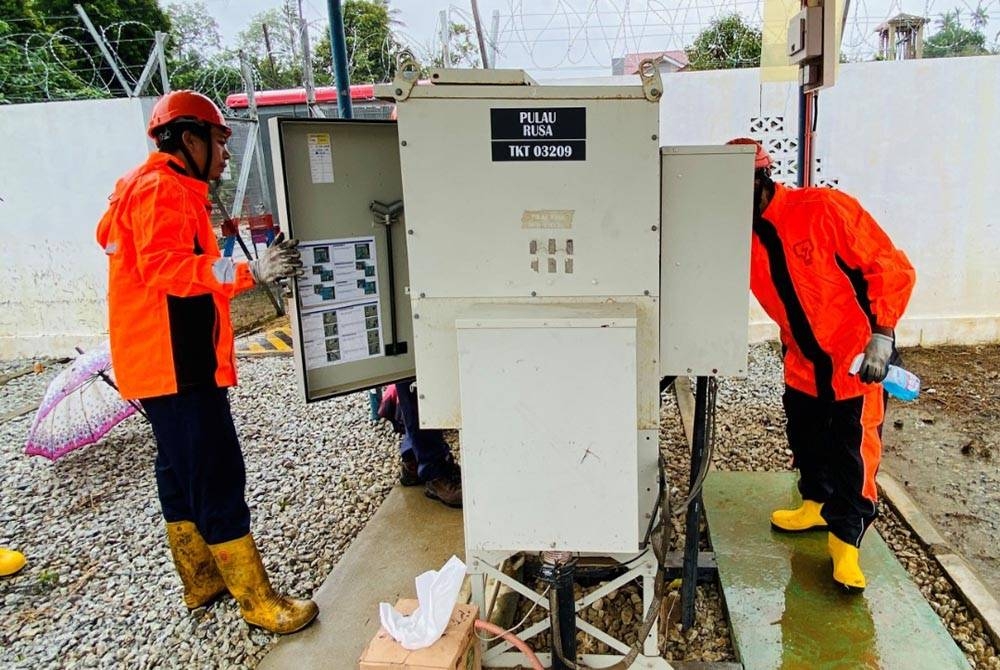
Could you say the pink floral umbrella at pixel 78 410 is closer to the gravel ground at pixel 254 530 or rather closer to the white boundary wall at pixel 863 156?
the gravel ground at pixel 254 530

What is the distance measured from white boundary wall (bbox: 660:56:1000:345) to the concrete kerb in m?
3.00

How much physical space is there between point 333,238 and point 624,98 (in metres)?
1.11

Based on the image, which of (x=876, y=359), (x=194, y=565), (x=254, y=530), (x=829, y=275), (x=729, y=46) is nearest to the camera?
(x=876, y=359)

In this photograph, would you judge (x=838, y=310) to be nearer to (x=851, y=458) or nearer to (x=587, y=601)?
(x=851, y=458)

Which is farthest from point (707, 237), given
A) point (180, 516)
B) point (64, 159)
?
point (64, 159)

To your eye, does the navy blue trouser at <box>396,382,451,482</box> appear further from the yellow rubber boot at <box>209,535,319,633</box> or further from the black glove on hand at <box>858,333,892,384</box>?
the black glove on hand at <box>858,333,892,384</box>

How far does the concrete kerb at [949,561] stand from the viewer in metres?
2.45

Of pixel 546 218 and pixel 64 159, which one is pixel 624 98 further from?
pixel 64 159

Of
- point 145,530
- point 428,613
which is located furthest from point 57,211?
point 428,613

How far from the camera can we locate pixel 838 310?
2.42 m

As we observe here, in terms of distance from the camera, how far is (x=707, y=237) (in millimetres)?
1785

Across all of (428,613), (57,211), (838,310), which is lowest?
(428,613)

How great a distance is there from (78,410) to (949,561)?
14.2 ft

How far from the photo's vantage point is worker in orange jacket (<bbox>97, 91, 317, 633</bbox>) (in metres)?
2.13
